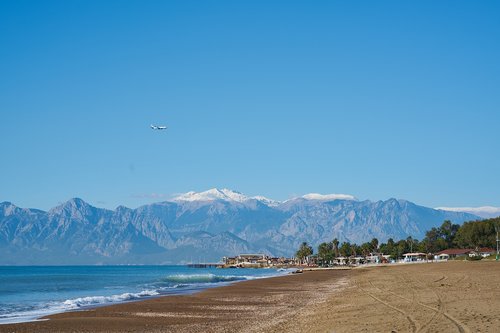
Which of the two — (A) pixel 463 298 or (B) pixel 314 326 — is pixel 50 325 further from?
(A) pixel 463 298

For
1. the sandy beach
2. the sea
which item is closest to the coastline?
the sandy beach

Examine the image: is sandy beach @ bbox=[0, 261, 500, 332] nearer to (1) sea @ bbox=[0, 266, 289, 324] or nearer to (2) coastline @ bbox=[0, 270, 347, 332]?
(2) coastline @ bbox=[0, 270, 347, 332]

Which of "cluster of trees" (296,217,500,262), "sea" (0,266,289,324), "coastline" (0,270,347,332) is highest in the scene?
"cluster of trees" (296,217,500,262)

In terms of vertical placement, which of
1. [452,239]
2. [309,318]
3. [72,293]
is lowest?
[72,293]

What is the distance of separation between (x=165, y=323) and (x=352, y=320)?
8146 millimetres

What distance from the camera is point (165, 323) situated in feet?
81.9

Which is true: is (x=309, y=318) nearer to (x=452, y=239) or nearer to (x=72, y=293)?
(x=72, y=293)

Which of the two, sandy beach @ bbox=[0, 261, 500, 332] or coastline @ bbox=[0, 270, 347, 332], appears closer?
sandy beach @ bbox=[0, 261, 500, 332]

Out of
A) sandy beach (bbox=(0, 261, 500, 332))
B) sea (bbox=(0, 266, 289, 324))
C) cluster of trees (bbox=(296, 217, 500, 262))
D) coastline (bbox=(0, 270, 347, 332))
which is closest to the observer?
sandy beach (bbox=(0, 261, 500, 332))

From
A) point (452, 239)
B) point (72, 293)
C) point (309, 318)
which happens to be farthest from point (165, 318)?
point (452, 239)

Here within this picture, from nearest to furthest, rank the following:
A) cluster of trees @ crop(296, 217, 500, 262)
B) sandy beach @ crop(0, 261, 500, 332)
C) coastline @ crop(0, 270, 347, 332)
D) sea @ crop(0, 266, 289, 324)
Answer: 1. sandy beach @ crop(0, 261, 500, 332)
2. coastline @ crop(0, 270, 347, 332)
3. sea @ crop(0, 266, 289, 324)
4. cluster of trees @ crop(296, 217, 500, 262)

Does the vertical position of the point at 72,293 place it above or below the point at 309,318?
below

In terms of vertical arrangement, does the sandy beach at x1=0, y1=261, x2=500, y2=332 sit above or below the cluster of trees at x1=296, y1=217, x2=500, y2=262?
below

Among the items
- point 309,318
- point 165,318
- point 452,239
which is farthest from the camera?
point 452,239
